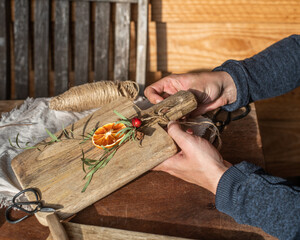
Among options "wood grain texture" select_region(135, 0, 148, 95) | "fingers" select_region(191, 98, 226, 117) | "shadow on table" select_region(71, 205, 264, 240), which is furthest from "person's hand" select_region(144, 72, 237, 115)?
"shadow on table" select_region(71, 205, 264, 240)

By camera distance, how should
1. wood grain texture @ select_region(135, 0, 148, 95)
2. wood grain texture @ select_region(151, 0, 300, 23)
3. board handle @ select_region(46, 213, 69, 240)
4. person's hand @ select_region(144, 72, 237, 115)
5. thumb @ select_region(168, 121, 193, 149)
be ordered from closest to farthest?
board handle @ select_region(46, 213, 69, 240)
thumb @ select_region(168, 121, 193, 149)
person's hand @ select_region(144, 72, 237, 115)
wood grain texture @ select_region(135, 0, 148, 95)
wood grain texture @ select_region(151, 0, 300, 23)

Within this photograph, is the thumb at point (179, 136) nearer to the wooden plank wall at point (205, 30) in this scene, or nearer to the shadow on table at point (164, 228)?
the shadow on table at point (164, 228)

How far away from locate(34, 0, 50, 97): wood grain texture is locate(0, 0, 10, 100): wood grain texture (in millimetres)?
126

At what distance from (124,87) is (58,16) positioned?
493 millimetres

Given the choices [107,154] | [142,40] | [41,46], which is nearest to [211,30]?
[142,40]

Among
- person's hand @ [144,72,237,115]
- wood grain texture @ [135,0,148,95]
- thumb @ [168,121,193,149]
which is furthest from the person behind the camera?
wood grain texture @ [135,0,148,95]

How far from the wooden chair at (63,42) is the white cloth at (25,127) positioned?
0.85ft

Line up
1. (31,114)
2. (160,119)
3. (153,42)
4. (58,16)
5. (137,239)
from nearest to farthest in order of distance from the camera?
(137,239)
(160,119)
(31,114)
(58,16)
(153,42)

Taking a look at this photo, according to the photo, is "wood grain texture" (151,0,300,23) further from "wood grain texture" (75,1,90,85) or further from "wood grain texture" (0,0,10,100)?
"wood grain texture" (0,0,10,100)

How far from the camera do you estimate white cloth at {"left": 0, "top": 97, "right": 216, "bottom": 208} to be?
81 centimetres

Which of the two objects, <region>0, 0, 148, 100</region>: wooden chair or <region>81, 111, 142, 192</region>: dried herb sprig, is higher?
<region>0, 0, 148, 100</region>: wooden chair

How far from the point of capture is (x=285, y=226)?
2.28ft

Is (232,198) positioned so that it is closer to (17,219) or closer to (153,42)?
(17,219)

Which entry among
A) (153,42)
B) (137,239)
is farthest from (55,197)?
(153,42)
